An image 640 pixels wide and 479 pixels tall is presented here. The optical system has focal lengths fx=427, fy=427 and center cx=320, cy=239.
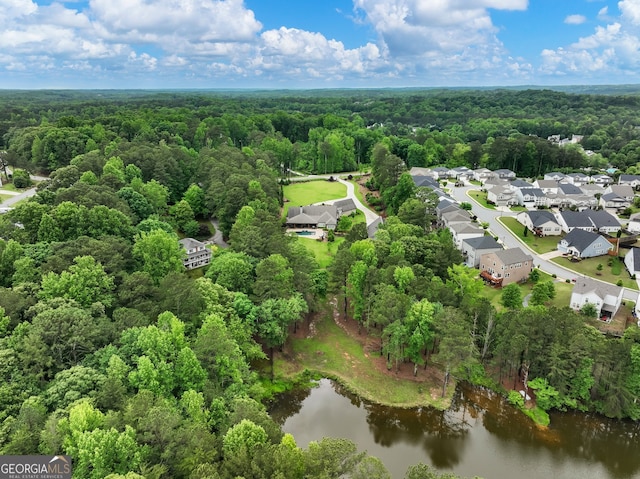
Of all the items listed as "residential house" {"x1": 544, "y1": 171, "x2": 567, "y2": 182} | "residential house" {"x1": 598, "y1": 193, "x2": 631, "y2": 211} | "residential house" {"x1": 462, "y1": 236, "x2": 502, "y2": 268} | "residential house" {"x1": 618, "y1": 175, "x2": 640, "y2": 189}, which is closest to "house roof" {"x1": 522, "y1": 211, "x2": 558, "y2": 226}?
"residential house" {"x1": 462, "y1": 236, "x2": 502, "y2": 268}

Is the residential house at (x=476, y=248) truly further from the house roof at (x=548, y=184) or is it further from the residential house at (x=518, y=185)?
the house roof at (x=548, y=184)

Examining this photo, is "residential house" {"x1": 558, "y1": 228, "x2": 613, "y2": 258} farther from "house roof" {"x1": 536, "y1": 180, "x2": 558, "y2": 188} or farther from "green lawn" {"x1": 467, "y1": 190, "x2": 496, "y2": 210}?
"house roof" {"x1": 536, "y1": 180, "x2": 558, "y2": 188}

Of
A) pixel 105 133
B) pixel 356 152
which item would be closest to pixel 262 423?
pixel 105 133

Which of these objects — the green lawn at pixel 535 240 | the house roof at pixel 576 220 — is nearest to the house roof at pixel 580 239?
the green lawn at pixel 535 240

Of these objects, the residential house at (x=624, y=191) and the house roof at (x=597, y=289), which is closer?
the house roof at (x=597, y=289)

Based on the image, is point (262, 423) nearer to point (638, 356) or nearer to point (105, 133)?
point (638, 356)

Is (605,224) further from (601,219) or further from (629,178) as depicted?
(629,178)
